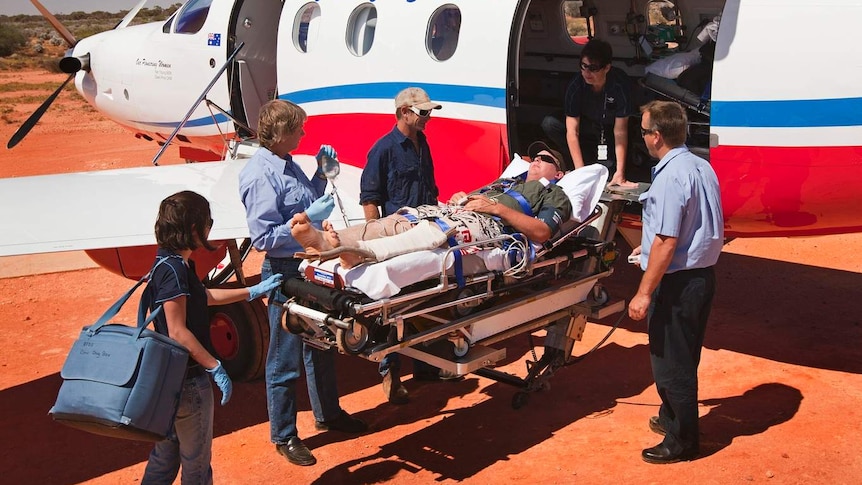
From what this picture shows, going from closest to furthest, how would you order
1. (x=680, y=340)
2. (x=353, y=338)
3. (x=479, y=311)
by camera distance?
(x=353, y=338)
(x=680, y=340)
(x=479, y=311)

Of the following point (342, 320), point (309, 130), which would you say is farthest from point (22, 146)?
point (342, 320)

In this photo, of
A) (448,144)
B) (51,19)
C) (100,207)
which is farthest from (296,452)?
(51,19)

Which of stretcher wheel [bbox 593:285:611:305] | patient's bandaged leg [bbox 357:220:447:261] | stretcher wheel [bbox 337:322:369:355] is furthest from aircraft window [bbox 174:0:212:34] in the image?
stretcher wheel [bbox 337:322:369:355]

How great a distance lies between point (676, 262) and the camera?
20.5 ft

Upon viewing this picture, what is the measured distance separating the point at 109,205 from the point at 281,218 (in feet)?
10.7

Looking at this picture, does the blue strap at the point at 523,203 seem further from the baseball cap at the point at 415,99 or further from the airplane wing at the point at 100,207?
the airplane wing at the point at 100,207

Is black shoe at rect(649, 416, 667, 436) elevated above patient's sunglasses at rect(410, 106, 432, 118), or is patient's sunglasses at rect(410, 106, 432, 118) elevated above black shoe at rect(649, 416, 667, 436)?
patient's sunglasses at rect(410, 106, 432, 118)

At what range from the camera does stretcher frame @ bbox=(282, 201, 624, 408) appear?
589 centimetres

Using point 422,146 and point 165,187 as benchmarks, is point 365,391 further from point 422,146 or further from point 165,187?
point 165,187

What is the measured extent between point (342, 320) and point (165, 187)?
4642mm

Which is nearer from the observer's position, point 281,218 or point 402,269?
point 402,269

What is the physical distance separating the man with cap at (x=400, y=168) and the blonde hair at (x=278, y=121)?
109 centimetres

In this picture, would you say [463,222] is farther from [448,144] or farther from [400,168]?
[448,144]

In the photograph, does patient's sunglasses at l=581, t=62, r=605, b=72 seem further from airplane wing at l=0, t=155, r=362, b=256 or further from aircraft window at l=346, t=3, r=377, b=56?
airplane wing at l=0, t=155, r=362, b=256
